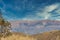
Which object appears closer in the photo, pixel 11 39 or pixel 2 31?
pixel 11 39

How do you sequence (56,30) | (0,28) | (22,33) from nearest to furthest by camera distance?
1. (22,33)
2. (0,28)
3. (56,30)

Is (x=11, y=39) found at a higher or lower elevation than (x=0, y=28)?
lower

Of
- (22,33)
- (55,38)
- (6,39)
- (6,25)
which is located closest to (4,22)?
(6,25)

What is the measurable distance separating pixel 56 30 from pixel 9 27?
466 cm

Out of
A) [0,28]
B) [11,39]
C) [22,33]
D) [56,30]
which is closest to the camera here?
[11,39]

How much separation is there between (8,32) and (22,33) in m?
2.13

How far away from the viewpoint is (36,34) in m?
19.2

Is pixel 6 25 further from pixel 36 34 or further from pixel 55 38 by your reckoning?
pixel 55 38

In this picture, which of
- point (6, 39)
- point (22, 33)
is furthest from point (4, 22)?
point (6, 39)

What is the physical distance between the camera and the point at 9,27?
20.6 m

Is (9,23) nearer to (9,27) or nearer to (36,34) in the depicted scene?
(9,27)

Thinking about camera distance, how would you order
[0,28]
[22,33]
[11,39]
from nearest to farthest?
[11,39]
[22,33]
[0,28]

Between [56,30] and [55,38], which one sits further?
[56,30]

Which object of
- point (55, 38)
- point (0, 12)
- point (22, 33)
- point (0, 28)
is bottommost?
point (55, 38)
